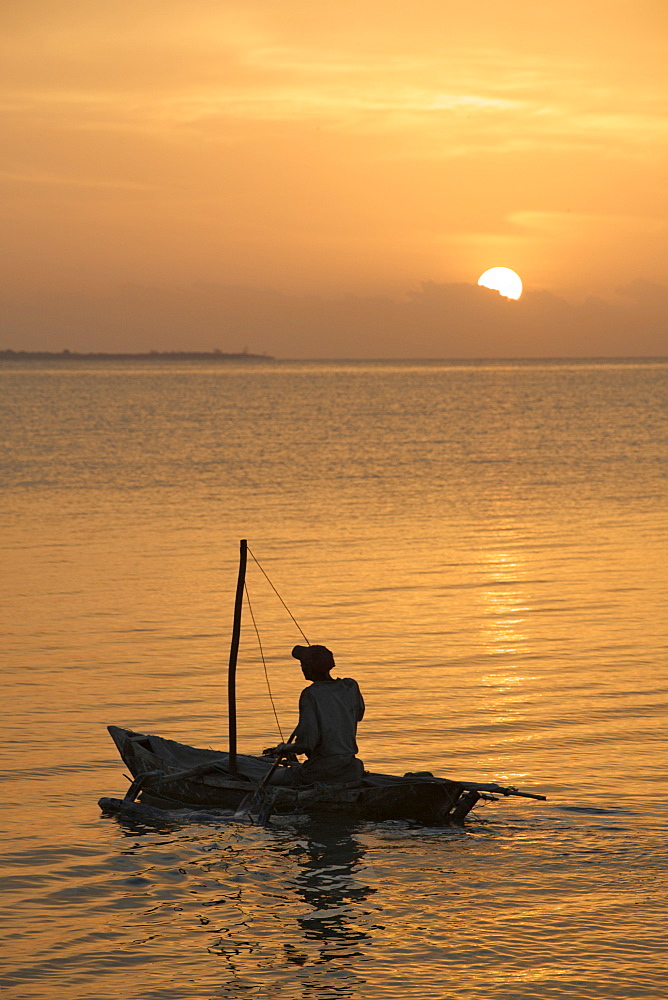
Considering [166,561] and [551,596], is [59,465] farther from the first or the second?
[551,596]

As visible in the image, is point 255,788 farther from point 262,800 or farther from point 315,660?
point 315,660

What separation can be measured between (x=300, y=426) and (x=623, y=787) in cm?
7967

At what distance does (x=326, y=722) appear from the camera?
13070 millimetres

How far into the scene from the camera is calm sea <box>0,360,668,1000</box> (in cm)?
1004

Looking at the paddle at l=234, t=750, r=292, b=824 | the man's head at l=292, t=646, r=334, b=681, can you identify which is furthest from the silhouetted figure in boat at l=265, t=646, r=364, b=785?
the paddle at l=234, t=750, r=292, b=824

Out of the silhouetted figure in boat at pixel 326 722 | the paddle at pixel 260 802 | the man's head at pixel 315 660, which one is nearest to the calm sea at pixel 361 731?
the paddle at pixel 260 802

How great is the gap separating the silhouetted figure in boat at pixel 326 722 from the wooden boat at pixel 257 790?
6.8 inches

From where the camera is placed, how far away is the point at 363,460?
60.9 m

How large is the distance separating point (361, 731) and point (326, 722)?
3.78 metres

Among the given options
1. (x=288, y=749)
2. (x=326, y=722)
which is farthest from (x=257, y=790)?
(x=326, y=722)

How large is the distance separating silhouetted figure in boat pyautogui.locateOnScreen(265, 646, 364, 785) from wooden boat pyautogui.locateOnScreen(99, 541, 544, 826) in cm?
17

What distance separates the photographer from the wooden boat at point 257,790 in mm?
12922

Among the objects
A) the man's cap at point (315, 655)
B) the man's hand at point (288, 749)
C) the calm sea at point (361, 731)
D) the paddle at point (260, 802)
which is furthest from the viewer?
the paddle at point (260, 802)

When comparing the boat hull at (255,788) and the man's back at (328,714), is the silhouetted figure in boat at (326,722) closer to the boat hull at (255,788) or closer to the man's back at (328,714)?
the man's back at (328,714)
